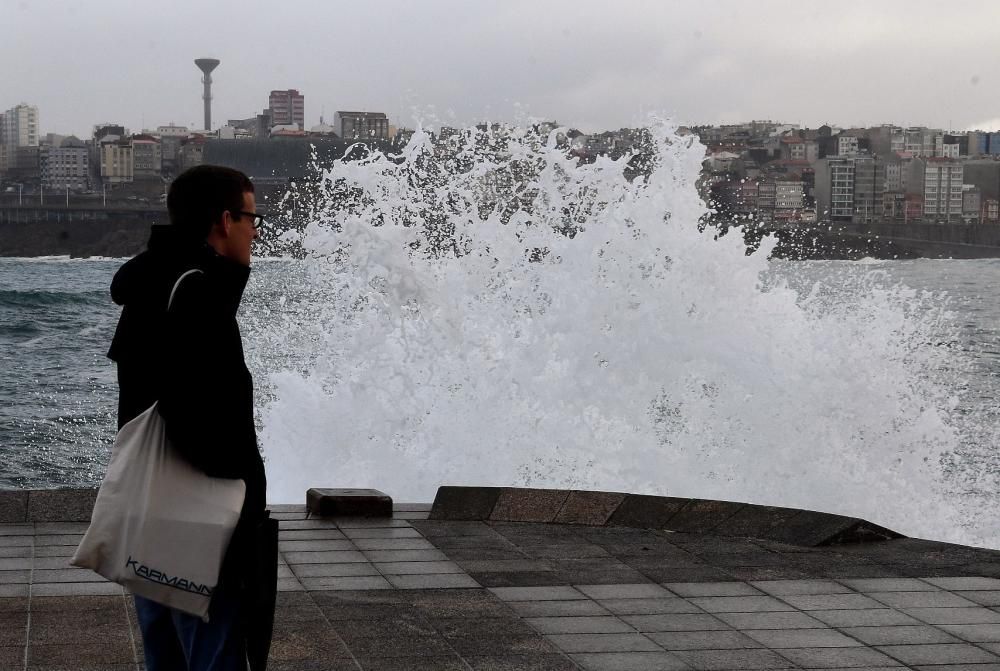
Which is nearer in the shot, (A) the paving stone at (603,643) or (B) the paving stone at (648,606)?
(A) the paving stone at (603,643)

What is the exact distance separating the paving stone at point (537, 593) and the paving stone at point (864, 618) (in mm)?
837

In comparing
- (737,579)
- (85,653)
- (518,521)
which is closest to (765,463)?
(518,521)

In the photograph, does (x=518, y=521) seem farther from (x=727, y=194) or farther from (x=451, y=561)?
(x=727, y=194)

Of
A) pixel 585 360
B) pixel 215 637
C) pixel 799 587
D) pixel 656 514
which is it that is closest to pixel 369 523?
pixel 656 514

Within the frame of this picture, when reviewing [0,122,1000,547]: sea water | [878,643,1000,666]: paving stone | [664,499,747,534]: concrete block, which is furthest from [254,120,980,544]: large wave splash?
[878,643,1000,666]: paving stone

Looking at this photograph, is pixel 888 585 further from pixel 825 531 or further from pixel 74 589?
pixel 74 589

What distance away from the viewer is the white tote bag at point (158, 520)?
89.7 inches

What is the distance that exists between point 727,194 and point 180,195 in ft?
140

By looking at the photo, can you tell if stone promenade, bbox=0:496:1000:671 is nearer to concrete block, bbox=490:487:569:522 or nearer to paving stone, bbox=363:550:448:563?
paving stone, bbox=363:550:448:563

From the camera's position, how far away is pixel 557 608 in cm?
447

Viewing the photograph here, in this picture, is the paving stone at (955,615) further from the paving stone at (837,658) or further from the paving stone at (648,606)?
the paving stone at (648,606)

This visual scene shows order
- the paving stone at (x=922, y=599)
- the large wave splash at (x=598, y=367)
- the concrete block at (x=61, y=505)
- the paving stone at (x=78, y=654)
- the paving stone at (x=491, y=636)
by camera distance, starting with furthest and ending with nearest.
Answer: the large wave splash at (x=598, y=367), the concrete block at (x=61, y=505), the paving stone at (x=922, y=599), the paving stone at (x=491, y=636), the paving stone at (x=78, y=654)

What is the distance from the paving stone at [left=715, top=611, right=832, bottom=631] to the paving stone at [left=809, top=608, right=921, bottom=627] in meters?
0.05

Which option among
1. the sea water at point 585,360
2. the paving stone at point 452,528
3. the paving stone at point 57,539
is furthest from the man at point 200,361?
the sea water at point 585,360
